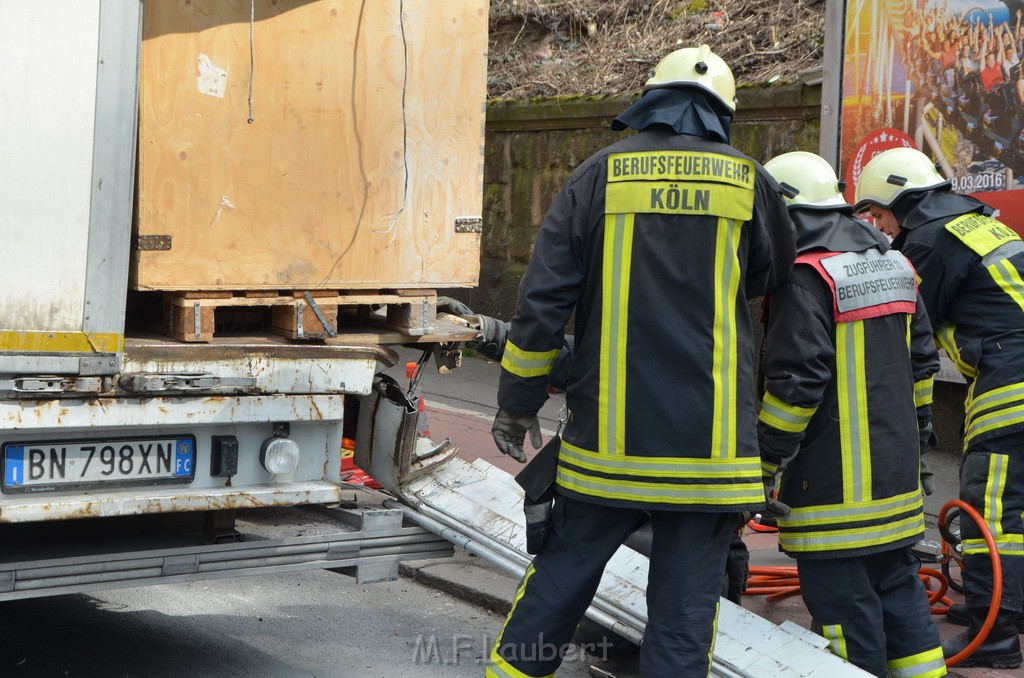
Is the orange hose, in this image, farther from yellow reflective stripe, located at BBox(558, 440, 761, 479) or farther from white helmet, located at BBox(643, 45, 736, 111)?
white helmet, located at BBox(643, 45, 736, 111)

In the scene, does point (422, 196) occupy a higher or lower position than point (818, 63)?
lower

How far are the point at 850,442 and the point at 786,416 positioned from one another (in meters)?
0.23

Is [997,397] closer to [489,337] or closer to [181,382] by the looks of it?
[489,337]

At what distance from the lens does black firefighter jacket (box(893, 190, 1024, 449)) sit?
433cm

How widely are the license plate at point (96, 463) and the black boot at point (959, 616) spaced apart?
113 inches

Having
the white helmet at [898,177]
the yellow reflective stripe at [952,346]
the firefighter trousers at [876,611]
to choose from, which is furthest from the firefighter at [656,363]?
the yellow reflective stripe at [952,346]

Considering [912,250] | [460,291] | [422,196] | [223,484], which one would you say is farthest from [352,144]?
[460,291]

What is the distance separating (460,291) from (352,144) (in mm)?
7202

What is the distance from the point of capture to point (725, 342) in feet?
10.9

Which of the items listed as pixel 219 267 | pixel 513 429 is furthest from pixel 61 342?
pixel 513 429

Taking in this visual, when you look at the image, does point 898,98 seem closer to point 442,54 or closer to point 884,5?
point 884,5

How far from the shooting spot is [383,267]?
163 inches

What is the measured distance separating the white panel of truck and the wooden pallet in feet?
0.87

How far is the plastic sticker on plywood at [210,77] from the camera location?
374 cm
